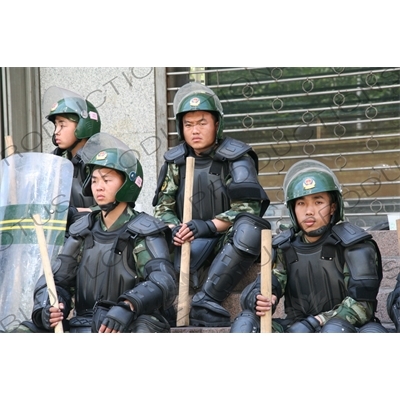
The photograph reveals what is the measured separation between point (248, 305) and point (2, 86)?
16.2 ft

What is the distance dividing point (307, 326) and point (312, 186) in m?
0.85

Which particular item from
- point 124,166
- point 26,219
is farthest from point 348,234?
point 26,219

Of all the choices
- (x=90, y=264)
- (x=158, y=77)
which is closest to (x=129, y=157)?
(x=90, y=264)

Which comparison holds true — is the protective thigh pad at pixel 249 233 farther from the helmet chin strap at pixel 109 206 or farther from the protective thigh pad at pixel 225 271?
the helmet chin strap at pixel 109 206

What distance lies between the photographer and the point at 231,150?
7.14m

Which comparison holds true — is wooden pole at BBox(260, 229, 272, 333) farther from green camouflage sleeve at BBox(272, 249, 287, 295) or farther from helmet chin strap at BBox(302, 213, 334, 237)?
helmet chin strap at BBox(302, 213, 334, 237)

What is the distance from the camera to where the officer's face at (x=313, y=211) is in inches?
239

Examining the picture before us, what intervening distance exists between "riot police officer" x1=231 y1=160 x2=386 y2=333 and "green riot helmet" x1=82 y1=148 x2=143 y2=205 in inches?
36.8

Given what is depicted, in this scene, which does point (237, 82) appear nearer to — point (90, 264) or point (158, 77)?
point (158, 77)

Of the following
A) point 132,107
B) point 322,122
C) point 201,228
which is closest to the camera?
point 201,228

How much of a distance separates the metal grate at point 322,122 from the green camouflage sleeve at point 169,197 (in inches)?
92.2

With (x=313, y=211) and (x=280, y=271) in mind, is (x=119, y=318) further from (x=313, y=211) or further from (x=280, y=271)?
(x=313, y=211)

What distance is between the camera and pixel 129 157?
6254 millimetres

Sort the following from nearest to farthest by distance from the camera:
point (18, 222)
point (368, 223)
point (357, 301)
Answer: point (357, 301) → point (18, 222) → point (368, 223)
